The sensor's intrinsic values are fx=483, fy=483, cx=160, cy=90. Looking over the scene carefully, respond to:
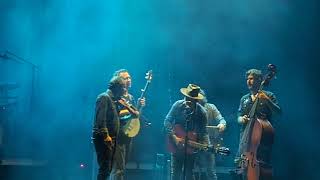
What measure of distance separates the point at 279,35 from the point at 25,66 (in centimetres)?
549

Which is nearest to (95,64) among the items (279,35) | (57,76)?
(57,76)

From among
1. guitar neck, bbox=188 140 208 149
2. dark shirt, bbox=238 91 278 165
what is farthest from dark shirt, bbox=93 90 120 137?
dark shirt, bbox=238 91 278 165

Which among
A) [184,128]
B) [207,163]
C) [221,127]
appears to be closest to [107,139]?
[184,128]

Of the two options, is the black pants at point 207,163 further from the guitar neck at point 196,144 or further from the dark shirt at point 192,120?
the guitar neck at point 196,144

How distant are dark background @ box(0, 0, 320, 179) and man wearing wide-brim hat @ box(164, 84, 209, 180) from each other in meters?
2.77

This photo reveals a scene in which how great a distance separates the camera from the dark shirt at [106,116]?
21.5ft

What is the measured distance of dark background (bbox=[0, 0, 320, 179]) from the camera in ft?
33.4

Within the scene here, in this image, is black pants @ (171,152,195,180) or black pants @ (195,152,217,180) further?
black pants @ (195,152,217,180)

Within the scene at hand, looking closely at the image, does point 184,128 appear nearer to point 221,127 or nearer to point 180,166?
point 180,166

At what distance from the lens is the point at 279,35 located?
Answer: 1034 cm

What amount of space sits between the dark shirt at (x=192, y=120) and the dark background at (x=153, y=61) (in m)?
2.74

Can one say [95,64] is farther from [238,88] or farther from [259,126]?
[259,126]

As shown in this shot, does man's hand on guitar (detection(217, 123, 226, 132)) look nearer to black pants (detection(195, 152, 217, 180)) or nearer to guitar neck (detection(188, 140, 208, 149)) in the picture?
black pants (detection(195, 152, 217, 180))

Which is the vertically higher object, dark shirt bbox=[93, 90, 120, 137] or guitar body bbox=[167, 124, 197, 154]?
dark shirt bbox=[93, 90, 120, 137]
